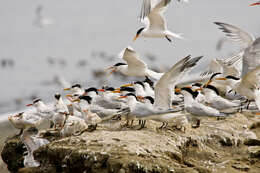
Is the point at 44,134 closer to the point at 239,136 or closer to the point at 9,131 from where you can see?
the point at 239,136

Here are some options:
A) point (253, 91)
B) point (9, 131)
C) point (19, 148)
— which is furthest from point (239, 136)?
point (9, 131)

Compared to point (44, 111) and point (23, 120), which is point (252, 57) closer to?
point (44, 111)

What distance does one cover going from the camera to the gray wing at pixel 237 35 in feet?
23.6

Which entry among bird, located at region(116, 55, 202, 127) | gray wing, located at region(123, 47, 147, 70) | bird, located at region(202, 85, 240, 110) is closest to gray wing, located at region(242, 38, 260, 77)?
bird, located at region(202, 85, 240, 110)

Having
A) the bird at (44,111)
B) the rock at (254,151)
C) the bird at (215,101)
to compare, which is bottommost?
the rock at (254,151)

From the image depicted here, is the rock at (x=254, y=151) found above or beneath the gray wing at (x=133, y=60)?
beneath

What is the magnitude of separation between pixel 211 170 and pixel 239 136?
1342 mm

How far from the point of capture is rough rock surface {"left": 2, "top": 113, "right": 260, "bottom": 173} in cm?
385

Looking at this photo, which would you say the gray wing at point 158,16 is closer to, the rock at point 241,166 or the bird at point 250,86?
the bird at point 250,86

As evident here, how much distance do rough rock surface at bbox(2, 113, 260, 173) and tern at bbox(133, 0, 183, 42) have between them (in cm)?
238

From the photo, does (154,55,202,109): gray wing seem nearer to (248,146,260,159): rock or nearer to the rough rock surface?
the rough rock surface

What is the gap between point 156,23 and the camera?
24.0 feet

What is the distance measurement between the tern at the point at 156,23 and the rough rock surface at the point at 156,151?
7.80 feet

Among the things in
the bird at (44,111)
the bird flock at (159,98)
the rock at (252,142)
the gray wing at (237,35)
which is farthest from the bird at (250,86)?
the bird at (44,111)
